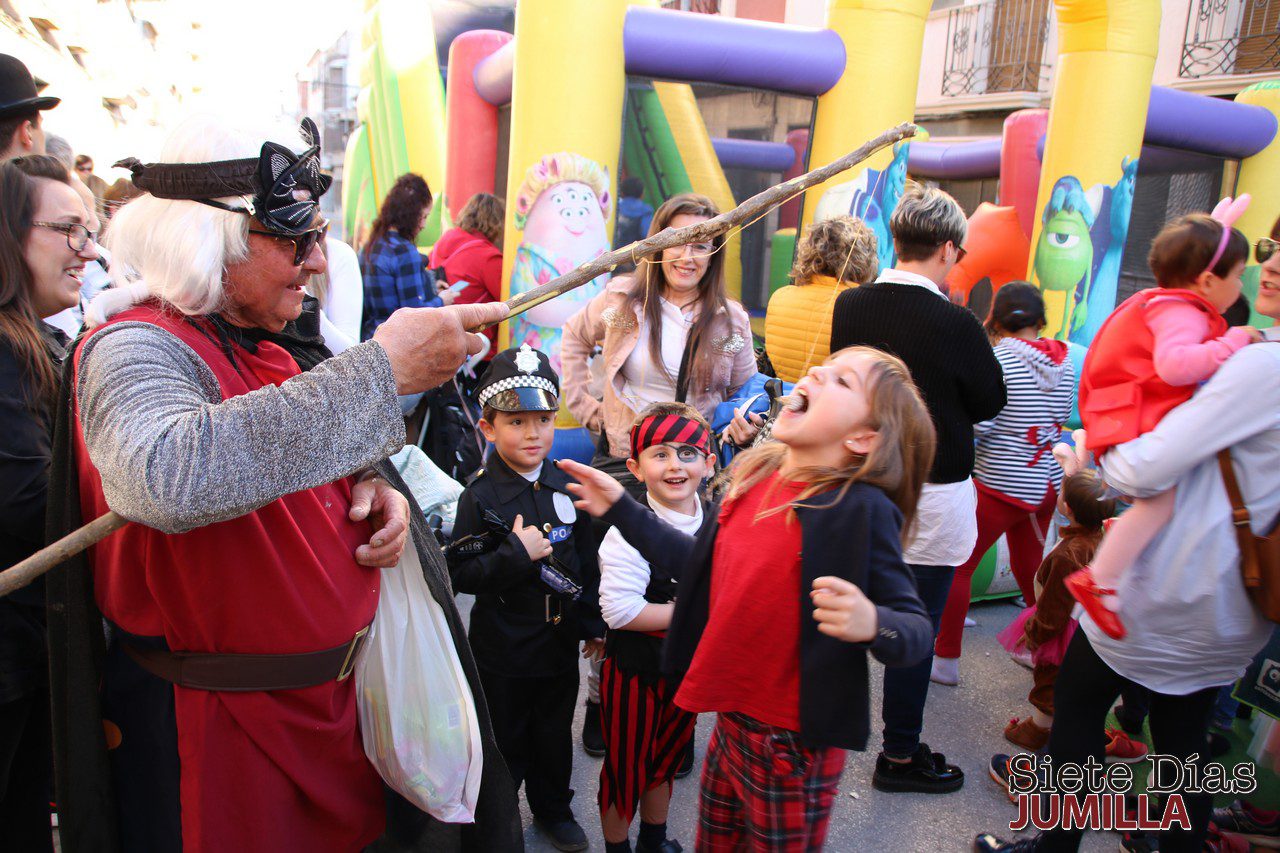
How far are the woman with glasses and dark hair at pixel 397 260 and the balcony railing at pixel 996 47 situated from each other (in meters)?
13.0

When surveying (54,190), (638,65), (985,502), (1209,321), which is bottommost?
(985,502)

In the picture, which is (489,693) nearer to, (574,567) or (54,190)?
(574,567)

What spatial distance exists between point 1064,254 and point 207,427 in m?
7.43

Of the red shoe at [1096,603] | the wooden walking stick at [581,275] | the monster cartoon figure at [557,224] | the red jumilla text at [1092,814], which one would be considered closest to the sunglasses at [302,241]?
the wooden walking stick at [581,275]

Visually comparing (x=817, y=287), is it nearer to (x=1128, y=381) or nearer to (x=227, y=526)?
(x=1128, y=381)

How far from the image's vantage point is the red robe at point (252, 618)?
54.1 inches

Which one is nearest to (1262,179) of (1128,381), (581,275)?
(1128,381)

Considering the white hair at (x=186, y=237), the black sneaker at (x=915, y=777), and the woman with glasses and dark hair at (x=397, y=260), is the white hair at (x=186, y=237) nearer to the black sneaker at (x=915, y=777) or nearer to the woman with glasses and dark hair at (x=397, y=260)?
the black sneaker at (x=915, y=777)

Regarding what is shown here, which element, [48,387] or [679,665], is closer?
[48,387]

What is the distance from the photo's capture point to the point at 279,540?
1.41 meters

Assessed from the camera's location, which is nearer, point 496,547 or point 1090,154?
point 496,547

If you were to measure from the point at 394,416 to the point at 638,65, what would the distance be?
16.5ft

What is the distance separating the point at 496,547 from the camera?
240 cm

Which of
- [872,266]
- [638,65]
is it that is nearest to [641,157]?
[638,65]
